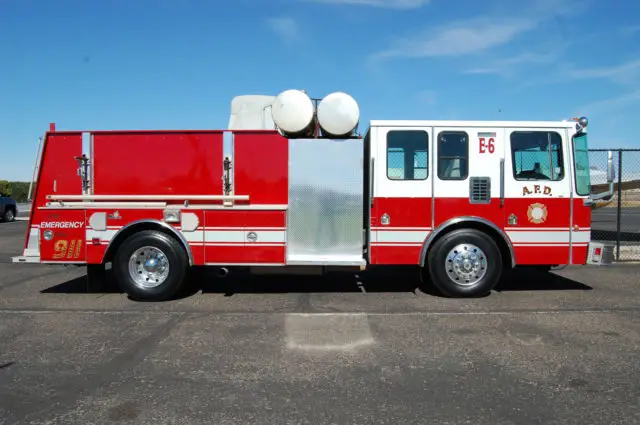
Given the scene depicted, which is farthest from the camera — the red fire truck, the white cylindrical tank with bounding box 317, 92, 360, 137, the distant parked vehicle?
the distant parked vehicle

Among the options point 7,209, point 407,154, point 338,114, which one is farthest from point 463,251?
point 7,209

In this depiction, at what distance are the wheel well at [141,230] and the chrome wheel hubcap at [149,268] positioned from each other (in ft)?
0.91

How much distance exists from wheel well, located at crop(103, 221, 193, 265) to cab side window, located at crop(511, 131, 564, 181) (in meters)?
4.60

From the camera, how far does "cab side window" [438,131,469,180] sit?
6531 mm

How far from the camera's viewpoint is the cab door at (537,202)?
6.52 meters

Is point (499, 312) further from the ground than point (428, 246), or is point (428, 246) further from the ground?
point (428, 246)

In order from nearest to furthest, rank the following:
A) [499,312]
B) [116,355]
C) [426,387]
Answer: [426,387], [116,355], [499,312]

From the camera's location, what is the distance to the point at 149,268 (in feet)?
21.4

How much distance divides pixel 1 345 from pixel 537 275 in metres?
7.81

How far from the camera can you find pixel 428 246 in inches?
257

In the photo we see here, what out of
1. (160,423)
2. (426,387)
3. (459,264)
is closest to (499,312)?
(459,264)

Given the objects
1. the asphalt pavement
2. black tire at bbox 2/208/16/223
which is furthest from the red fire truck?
black tire at bbox 2/208/16/223

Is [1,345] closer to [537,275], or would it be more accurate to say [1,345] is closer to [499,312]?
[499,312]

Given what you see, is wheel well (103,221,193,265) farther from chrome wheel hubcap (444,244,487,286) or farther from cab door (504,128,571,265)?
cab door (504,128,571,265)
